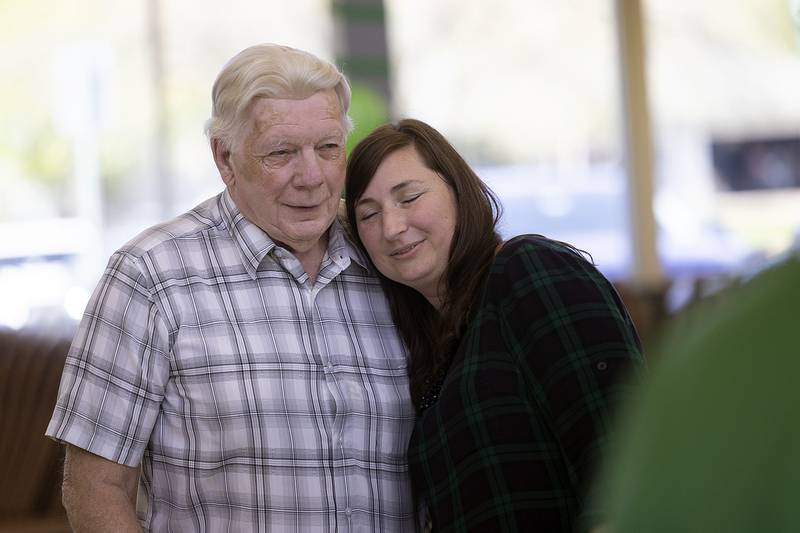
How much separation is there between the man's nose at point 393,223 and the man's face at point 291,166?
0.38ft

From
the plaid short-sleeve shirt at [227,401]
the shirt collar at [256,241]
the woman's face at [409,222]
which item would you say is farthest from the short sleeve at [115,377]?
the woman's face at [409,222]

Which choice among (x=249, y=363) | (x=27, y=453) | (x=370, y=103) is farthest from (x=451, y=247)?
(x=370, y=103)

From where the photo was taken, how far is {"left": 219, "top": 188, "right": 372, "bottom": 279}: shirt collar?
75.4 inches

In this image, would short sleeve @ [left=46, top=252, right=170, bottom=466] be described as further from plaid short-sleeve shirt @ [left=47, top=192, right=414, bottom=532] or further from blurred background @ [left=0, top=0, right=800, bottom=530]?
blurred background @ [left=0, top=0, right=800, bottom=530]

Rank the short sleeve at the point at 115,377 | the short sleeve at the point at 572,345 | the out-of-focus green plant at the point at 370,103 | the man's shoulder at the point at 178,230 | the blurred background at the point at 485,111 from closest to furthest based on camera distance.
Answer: the short sleeve at the point at 572,345 < the short sleeve at the point at 115,377 < the man's shoulder at the point at 178,230 < the out-of-focus green plant at the point at 370,103 < the blurred background at the point at 485,111

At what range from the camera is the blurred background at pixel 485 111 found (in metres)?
7.01

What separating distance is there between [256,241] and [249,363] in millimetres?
254

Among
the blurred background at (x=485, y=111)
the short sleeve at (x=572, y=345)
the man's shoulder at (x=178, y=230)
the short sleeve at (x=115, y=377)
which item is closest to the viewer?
the short sleeve at (x=572, y=345)

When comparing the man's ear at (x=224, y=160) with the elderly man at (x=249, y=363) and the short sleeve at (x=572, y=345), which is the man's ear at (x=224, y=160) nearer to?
the elderly man at (x=249, y=363)

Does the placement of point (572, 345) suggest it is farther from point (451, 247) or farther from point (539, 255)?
point (451, 247)

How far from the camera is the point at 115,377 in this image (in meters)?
1.75

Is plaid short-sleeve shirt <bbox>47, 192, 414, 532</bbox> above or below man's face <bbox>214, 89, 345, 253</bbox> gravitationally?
below

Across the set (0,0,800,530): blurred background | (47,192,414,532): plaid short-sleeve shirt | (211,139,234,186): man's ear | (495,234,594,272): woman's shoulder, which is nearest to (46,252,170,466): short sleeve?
(47,192,414,532): plaid short-sleeve shirt

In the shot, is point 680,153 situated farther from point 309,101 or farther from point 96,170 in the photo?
point 309,101
